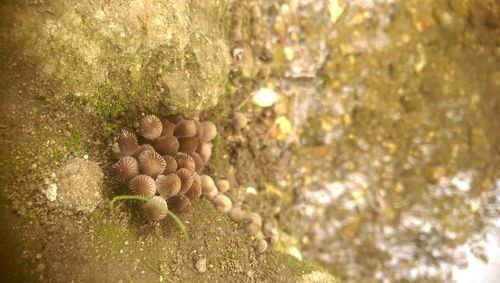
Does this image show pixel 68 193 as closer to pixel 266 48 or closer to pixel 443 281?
pixel 266 48

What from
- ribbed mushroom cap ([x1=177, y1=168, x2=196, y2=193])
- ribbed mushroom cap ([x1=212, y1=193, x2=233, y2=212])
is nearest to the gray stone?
ribbed mushroom cap ([x1=177, y1=168, x2=196, y2=193])

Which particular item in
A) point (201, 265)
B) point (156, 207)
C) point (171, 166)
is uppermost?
point (171, 166)

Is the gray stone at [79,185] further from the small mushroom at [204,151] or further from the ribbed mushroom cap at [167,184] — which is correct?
the small mushroom at [204,151]

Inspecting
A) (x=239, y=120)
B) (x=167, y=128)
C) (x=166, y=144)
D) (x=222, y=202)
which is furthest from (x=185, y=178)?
(x=239, y=120)

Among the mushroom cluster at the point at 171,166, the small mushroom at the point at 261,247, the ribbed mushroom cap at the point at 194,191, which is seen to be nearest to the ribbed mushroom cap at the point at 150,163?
the mushroom cluster at the point at 171,166

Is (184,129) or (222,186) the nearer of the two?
(184,129)

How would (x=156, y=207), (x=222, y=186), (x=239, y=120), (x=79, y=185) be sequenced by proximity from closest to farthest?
(x=79, y=185) → (x=156, y=207) → (x=222, y=186) → (x=239, y=120)

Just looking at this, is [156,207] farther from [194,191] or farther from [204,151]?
[204,151]
